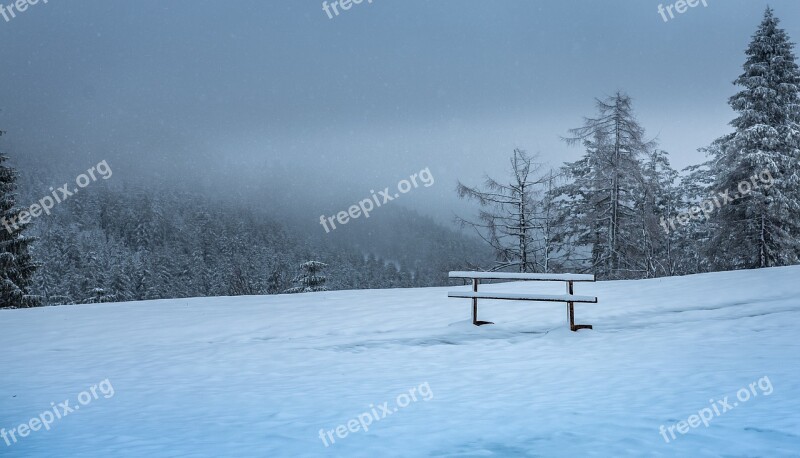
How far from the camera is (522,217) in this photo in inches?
864

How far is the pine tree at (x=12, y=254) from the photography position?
22.2m

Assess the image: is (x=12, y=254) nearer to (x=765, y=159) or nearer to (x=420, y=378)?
(x=420, y=378)

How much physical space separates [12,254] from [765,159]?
1232 inches

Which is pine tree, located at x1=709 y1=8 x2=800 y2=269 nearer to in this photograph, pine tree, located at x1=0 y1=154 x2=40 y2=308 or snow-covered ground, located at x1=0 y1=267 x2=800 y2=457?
snow-covered ground, located at x1=0 y1=267 x2=800 y2=457

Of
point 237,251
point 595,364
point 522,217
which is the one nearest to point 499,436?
point 595,364

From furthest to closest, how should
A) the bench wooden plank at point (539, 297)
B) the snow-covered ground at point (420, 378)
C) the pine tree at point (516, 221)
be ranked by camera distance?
the pine tree at point (516, 221), the bench wooden plank at point (539, 297), the snow-covered ground at point (420, 378)

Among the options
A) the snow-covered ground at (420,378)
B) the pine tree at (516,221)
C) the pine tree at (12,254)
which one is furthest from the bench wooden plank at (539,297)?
the pine tree at (12,254)

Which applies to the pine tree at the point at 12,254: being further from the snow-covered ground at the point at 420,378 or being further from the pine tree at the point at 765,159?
the pine tree at the point at 765,159

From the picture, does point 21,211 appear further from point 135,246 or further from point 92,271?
point 135,246

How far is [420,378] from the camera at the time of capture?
22.3 ft

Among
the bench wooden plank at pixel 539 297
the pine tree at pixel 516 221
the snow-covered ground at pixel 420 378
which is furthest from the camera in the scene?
the pine tree at pixel 516 221

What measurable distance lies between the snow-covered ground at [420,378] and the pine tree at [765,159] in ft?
37.1

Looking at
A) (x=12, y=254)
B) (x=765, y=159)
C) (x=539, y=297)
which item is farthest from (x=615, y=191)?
(x=12, y=254)

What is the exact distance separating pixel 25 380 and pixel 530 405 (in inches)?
254
